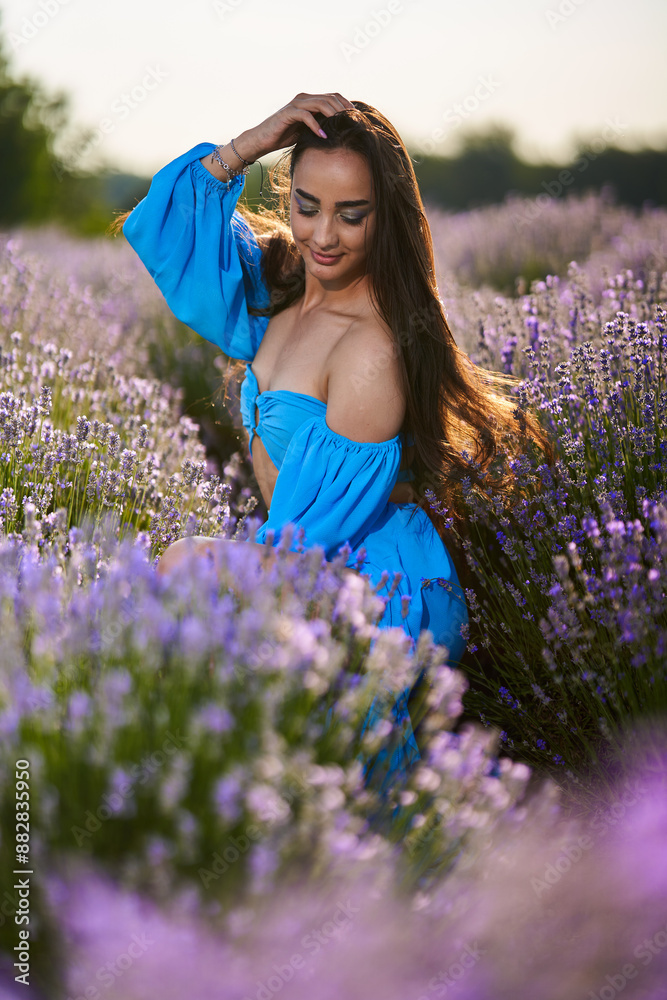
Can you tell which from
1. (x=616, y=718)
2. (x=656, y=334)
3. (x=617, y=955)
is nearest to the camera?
(x=617, y=955)

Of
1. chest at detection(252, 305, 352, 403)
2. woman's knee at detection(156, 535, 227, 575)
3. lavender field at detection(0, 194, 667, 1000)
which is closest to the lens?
lavender field at detection(0, 194, 667, 1000)

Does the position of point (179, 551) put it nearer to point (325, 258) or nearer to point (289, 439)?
point (289, 439)

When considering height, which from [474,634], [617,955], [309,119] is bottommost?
[474,634]

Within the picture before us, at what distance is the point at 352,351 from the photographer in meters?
2.26

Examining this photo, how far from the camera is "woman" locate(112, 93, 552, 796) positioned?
2.20 metres

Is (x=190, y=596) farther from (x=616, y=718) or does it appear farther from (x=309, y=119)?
(x=309, y=119)

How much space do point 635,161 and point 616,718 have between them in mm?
14461

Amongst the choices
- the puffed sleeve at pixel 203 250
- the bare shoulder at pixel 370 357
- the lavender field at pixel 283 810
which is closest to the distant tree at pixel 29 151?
the puffed sleeve at pixel 203 250

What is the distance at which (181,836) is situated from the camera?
1054mm

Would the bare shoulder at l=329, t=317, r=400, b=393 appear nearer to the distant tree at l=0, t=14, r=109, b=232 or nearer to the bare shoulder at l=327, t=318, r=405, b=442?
the bare shoulder at l=327, t=318, r=405, b=442

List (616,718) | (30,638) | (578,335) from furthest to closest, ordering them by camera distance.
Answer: (578,335) < (616,718) < (30,638)

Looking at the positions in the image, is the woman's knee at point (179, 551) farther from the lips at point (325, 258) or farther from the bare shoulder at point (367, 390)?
the lips at point (325, 258)

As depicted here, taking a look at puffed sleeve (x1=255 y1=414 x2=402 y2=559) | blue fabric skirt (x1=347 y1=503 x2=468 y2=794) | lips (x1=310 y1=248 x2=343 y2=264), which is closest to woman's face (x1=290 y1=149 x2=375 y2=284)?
lips (x1=310 y1=248 x2=343 y2=264)

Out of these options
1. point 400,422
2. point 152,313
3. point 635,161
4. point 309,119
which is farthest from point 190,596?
point 635,161
